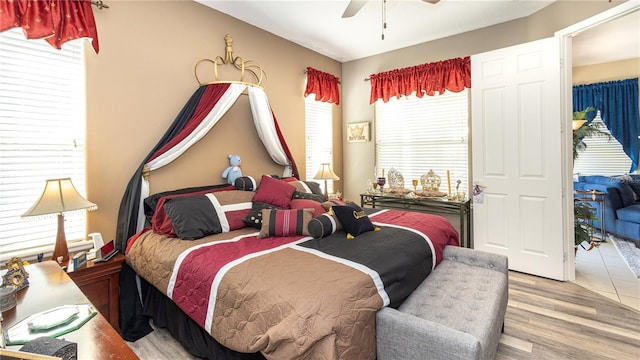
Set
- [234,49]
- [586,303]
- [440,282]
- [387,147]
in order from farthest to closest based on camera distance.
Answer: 1. [387,147]
2. [234,49]
3. [586,303]
4. [440,282]

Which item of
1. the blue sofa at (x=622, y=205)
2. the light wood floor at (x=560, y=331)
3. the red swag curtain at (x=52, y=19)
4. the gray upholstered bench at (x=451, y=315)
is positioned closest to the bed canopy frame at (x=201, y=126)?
the red swag curtain at (x=52, y=19)

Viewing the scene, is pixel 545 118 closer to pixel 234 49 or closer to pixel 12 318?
pixel 234 49

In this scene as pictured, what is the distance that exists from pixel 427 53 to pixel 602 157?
12.8 feet

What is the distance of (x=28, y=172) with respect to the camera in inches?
83.4

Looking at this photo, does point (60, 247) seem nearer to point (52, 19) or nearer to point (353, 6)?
point (52, 19)

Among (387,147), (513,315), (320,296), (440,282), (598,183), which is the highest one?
(387,147)

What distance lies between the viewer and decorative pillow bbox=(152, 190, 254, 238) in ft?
7.59

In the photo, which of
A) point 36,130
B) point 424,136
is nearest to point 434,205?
point 424,136

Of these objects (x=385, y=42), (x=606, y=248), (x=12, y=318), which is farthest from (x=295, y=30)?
(x=606, y=248)

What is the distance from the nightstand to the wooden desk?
0.30m

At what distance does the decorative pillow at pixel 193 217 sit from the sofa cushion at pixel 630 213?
5426 millimetres

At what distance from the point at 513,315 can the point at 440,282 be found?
3.27 feet

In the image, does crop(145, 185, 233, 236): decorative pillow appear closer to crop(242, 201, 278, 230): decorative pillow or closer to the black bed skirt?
the black bed skirt

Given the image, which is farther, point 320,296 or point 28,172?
point 28,172
